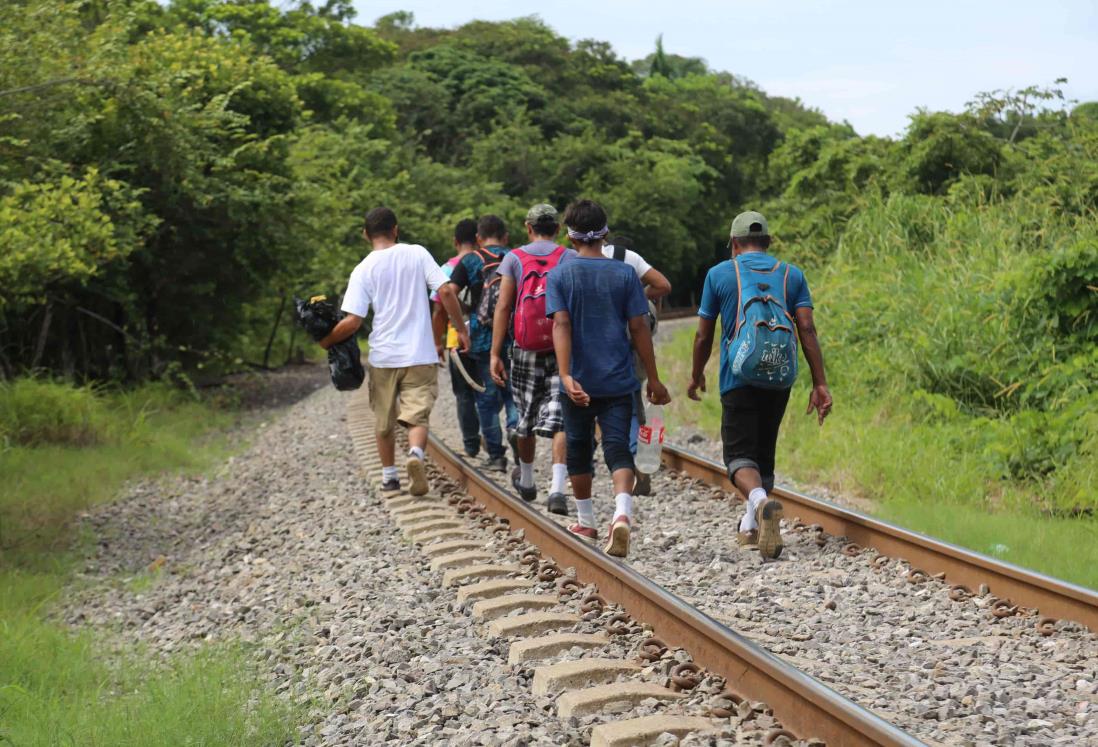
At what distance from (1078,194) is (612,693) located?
45.8ft

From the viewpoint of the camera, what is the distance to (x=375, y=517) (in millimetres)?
8734

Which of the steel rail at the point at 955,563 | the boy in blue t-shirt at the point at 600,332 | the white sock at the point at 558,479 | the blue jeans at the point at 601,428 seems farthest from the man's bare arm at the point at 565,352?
the steel rail at the point at 955,563

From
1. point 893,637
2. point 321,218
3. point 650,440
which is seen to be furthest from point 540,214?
point 321,218

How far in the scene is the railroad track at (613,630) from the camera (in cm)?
397

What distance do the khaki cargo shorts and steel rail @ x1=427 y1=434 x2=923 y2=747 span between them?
186cm

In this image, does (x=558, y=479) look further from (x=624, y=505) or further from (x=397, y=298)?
(x=397, y=298)

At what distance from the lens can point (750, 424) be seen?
22.7ft

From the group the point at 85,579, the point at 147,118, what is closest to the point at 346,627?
the point at 85,579

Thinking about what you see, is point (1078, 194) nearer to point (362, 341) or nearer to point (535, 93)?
point (362, 341)

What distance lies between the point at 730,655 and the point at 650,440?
11.1 feet

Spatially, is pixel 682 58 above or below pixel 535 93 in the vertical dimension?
above

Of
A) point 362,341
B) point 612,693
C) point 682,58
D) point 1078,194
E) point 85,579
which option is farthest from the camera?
point 682,58

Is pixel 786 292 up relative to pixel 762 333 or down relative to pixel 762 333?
up

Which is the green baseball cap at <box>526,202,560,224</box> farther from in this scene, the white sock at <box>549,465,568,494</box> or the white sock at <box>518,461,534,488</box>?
the white sock at <box>518,461,534,488</box>
